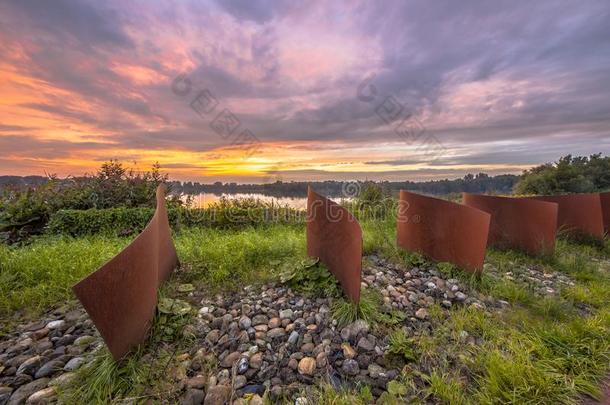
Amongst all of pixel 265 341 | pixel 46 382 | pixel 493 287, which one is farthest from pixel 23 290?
pixel 493 287

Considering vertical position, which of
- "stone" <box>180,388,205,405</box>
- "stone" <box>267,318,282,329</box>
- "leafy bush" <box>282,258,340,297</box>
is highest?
"leafy bush" <box>282,258,340,297</box>

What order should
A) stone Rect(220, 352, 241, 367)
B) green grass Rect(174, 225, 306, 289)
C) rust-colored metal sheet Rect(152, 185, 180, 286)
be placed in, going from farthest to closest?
1. green grass Rect(174, 225, 306, 289)
2. rust-colored metal sheet Rect(152, 185, 180, 286)
3. stone Rect(220, 352, 241, 367)

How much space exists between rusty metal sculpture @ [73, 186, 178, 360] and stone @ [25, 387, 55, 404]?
40 cm

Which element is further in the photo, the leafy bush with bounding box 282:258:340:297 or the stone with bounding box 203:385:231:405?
the leafy bush with bounding box 282:258:340:297

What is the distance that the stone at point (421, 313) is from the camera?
2.77 meters

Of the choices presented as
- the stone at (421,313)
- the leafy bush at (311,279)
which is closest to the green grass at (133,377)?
the leafy bush at (311,279)

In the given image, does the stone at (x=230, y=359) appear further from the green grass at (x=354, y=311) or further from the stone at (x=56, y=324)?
the stone at (x=56, y=324)

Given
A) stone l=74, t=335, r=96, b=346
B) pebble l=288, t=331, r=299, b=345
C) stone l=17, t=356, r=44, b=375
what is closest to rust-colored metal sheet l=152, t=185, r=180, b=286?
stone l=74, t=335, r=96, b=346

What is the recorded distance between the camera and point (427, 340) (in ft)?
7.84

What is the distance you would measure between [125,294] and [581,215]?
7.11 metres

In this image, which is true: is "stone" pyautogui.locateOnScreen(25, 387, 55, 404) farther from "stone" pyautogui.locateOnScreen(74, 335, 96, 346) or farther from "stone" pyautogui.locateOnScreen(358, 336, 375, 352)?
"stone" pyautogui.locateOnScreen(358, 336, 375, 352)

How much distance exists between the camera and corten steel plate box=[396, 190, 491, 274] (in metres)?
3.51

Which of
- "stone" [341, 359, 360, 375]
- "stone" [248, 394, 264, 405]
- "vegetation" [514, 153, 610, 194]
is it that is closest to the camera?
"stone" [248, 394, 264, 405]

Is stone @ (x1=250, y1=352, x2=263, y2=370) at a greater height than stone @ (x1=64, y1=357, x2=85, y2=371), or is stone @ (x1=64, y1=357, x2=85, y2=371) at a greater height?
stone @ (x1=64, y1=357, x2=85, y2=371)
